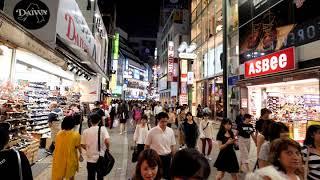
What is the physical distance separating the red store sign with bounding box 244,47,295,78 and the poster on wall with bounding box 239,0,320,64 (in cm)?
90

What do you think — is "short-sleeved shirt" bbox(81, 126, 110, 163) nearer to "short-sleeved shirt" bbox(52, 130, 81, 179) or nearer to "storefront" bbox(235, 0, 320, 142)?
"short-sleeved shirt" bbox(52, 130, 81, 179)

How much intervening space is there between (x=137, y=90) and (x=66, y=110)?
263ft

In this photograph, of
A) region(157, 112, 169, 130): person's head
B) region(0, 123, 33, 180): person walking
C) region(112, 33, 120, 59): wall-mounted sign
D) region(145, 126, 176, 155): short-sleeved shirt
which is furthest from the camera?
region(112, 33, 120, 59): wall-mounted sign

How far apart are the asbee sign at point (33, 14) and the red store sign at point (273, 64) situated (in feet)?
28.7

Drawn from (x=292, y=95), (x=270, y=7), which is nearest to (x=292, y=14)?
(x=270, y=7)

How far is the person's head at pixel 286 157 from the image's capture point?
2721 mm

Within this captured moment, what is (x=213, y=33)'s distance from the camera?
25.3 metres

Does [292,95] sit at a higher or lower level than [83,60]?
lower

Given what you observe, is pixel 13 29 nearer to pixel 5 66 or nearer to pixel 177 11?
pixel 5 66

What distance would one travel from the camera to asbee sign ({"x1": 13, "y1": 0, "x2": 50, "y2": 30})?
28.8 feet

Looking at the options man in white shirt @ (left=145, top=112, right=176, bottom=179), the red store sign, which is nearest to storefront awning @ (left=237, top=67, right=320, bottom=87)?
the red store sign

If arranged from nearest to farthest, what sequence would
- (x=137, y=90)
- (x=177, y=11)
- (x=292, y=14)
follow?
(x=292, y=14) → (x=177, y=11) → (x=137, y=90)

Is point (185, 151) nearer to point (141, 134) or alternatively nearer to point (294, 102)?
point (141, 134)

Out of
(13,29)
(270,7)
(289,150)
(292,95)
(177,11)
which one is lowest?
(289,150)
